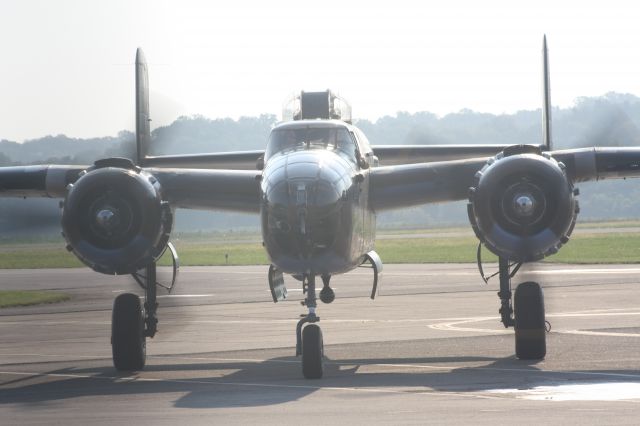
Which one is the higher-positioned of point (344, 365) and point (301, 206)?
point (301, 206)

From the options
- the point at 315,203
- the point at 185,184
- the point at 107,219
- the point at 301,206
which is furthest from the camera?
the point at 185,184

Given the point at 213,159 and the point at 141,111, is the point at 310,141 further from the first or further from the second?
the point at 213,159

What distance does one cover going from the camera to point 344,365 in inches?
748

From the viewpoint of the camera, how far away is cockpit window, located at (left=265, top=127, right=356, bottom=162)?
19.3m

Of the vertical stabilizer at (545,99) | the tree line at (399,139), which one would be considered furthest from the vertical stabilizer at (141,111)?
the vertical stabilizer at (545,99)

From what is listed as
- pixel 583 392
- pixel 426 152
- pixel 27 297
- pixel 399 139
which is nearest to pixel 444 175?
pixel 426 152

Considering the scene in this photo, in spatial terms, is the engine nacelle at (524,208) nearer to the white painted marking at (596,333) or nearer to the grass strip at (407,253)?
the white painted marking at (596,333)

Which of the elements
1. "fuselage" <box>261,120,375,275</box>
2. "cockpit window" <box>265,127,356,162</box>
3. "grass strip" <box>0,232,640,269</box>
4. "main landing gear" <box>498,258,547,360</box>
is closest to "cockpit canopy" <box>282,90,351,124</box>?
"cockpit window" <box>265,127,356,162</box>

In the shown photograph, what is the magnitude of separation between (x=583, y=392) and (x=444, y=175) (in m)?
6.13

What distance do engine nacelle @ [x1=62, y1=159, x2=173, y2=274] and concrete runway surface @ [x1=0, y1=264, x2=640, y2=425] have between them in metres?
1.85

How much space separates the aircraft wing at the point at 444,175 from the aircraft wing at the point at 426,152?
4048 mm

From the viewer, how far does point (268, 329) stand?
85.5 feet

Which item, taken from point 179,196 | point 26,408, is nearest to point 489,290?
point 179,196

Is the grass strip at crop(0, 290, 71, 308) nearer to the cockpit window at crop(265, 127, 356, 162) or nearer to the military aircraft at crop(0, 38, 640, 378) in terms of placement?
the military aircraft at crop(0, 38, 640, 378)
